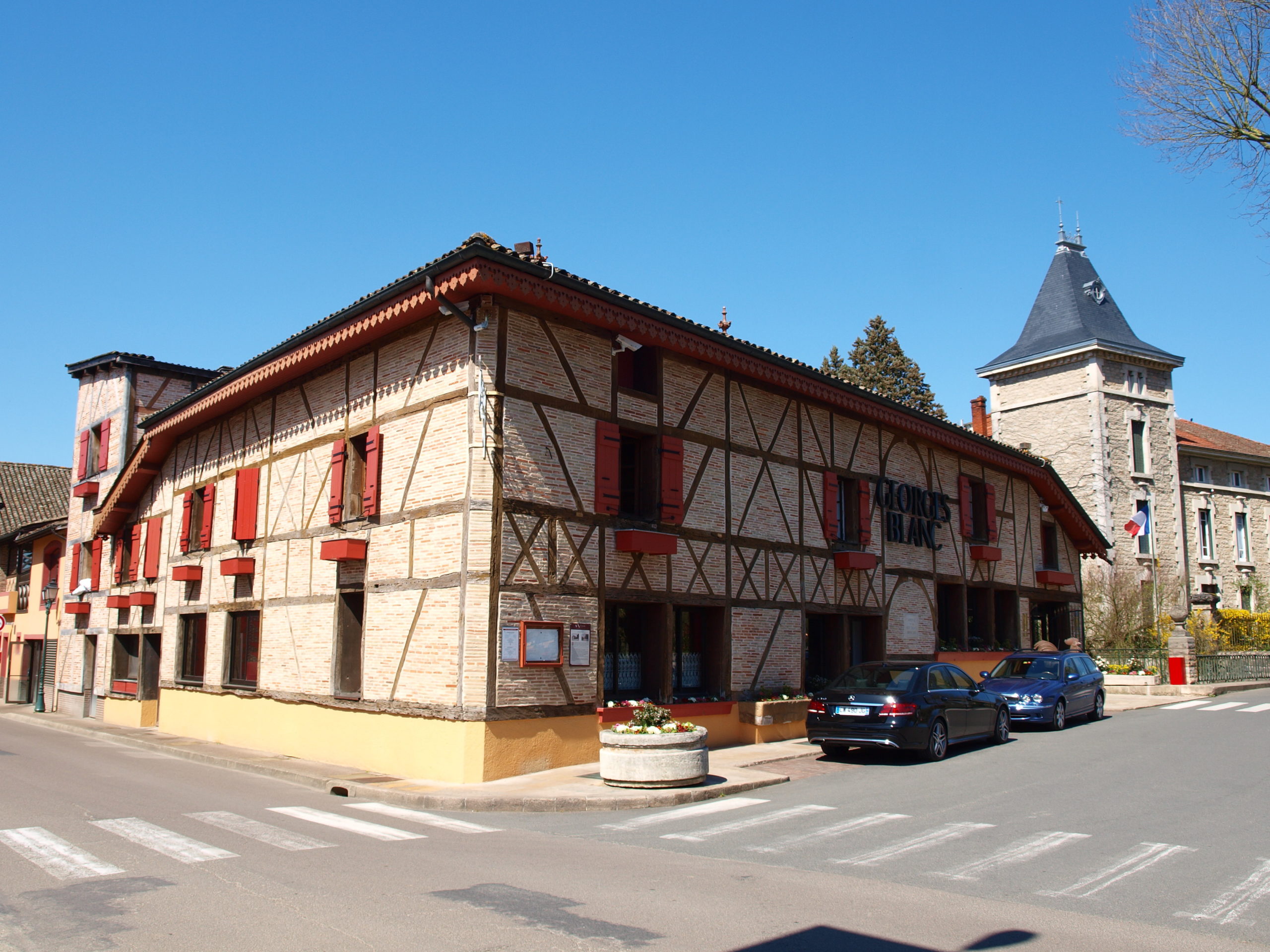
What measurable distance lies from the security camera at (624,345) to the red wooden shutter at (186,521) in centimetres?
1194

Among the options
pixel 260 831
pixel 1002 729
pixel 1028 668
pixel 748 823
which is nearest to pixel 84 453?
pixel 260 831

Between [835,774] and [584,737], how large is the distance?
3540 millimetres

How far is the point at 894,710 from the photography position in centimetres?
1379

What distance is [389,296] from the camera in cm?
1412

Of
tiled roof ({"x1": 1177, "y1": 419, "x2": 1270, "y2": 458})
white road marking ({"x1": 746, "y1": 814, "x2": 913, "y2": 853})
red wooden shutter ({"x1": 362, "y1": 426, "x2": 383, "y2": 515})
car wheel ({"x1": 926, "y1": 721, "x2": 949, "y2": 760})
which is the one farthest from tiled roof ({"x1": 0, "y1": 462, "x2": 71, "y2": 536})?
tiled roof ({"x1": 1177, "y1": 419, "x2": 1270, "y2": 458})

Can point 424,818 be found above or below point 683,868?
below

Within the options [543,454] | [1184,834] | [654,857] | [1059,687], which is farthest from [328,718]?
[1059,687]

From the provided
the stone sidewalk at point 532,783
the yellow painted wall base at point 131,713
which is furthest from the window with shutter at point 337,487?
the yellow painted wall base at point 131,713

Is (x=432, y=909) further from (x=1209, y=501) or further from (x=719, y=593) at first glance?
(x=1209, y=501)

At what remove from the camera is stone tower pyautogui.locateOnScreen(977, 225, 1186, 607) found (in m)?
42.5

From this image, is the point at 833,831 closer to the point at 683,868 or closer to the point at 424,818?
the point at 683,868

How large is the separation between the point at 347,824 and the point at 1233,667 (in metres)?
30.0

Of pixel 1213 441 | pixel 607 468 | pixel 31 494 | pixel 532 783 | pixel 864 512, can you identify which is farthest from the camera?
pixel 1213 441

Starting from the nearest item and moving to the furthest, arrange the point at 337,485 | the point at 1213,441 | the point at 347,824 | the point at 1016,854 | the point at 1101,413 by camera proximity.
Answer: the point at 1016,854, the point at 347,824, the point at 337,485, the point at 1101,413, the point at 1213,441
